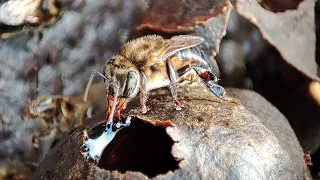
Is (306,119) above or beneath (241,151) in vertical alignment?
beneath

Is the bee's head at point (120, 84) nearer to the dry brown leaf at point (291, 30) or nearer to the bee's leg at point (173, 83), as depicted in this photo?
the bee's leg at point (173, 83)

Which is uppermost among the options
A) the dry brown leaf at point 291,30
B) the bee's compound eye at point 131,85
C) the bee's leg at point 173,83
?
the bee's compound eye at point 131,85

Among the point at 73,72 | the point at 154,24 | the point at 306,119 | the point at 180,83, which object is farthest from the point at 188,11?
the point at 306,119

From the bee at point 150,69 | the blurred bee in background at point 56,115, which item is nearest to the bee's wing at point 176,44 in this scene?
the bee at point 150,69

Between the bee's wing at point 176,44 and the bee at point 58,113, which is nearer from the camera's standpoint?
the bee's wing at point 176,44

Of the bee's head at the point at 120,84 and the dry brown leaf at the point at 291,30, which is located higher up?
the bee's head at the point at 120,84

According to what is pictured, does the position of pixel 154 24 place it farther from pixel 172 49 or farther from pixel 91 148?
pixel 91 148

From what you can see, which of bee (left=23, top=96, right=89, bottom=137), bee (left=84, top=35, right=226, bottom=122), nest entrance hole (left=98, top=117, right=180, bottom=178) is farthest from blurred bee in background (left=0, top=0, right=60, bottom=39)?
nest entrance hole (left=98, top=117, right=180, bottom=178)

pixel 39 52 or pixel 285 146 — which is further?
pixel 39 52

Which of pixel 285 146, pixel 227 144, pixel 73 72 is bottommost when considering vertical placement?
pixel 73 72
